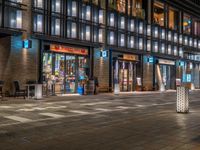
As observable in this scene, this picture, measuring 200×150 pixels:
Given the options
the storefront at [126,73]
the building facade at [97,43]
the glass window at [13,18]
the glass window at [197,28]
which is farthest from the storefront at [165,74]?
the glass window at [13,18]

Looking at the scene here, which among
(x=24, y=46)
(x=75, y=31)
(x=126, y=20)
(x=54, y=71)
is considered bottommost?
(x=54, y=71)

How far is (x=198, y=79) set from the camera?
55.8 metres

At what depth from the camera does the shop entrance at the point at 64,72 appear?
2722 centimetres

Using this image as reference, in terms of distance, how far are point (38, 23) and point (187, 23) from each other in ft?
112

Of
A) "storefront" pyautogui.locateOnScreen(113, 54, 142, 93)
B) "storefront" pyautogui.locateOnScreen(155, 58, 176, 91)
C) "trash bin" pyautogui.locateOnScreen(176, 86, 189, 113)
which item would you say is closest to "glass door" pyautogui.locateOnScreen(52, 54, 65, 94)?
"storefront" pyautogui.locateOnScreen(113, 54, 142, 93)

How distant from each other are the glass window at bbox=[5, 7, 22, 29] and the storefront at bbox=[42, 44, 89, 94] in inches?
135

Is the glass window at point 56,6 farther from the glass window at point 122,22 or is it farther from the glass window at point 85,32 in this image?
the glass window at point 122,22

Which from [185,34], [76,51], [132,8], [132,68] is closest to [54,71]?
[76,51]

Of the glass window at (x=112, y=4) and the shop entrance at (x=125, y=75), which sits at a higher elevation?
the glass window at (x=112, y=4)

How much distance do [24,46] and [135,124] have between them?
51.0 feet

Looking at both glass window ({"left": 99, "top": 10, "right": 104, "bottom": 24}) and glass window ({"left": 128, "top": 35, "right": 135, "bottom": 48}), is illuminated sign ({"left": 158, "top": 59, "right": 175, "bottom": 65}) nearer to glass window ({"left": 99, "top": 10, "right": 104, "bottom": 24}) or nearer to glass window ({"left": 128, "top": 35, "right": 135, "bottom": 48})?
glass window ({"left": 128, "top": 35, "right": 135, "bottom": 48})

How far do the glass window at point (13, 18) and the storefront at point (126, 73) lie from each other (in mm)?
13897

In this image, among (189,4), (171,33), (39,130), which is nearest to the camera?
(39,130)

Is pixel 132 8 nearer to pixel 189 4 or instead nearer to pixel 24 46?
pixel 189 4
